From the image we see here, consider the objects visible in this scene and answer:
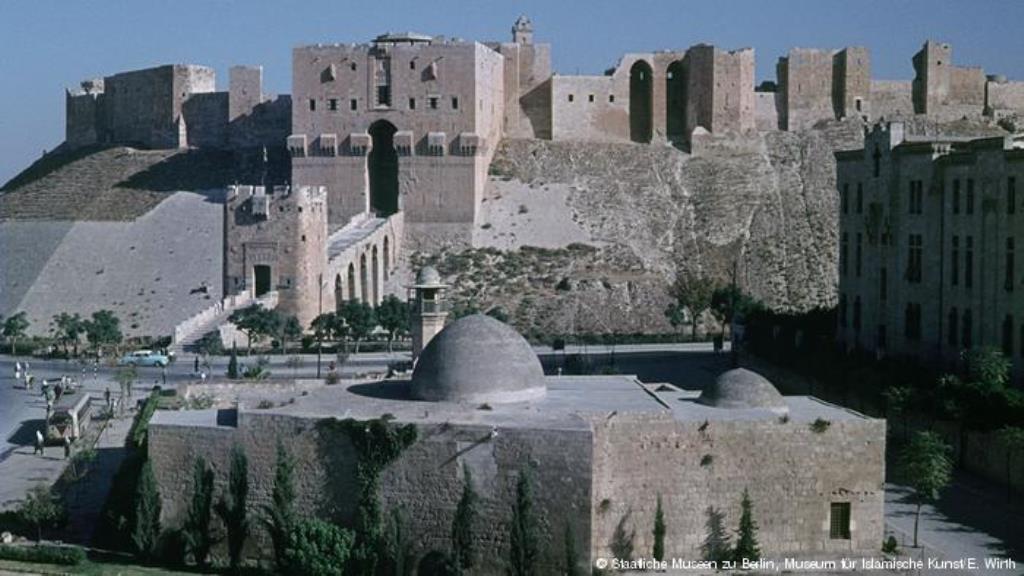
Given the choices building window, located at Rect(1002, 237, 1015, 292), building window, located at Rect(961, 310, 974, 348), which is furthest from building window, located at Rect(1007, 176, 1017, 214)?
building window, located at Rect(961, 310, 974, 348)

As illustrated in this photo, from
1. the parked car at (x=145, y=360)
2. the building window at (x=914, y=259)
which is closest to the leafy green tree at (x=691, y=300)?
the building window at (x=914, y=259)

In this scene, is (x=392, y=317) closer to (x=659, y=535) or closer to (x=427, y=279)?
(x=427, y=279)

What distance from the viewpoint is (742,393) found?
24688 millimetres

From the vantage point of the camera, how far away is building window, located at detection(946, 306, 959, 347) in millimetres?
34875

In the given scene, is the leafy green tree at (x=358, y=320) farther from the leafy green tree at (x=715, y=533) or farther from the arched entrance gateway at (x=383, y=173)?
the leafy green tree at (x=715, y=533)

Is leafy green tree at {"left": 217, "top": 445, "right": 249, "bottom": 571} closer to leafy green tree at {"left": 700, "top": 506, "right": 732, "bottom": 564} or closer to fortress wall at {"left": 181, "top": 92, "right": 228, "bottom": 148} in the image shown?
leafy green tree at {"left": 700, "top": 506, "right": 732, "bottom": 564}

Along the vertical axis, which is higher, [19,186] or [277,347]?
[19,186]

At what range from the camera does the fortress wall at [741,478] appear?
22.9 m

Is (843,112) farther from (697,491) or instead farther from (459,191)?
(697,491)

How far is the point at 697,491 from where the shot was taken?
2312 cm

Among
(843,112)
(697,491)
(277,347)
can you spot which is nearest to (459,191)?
(277,347)

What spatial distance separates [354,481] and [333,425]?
893mm

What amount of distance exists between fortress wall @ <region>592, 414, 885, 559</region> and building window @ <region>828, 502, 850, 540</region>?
7 centimetres

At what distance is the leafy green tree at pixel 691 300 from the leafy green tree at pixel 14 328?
20.5 meters
